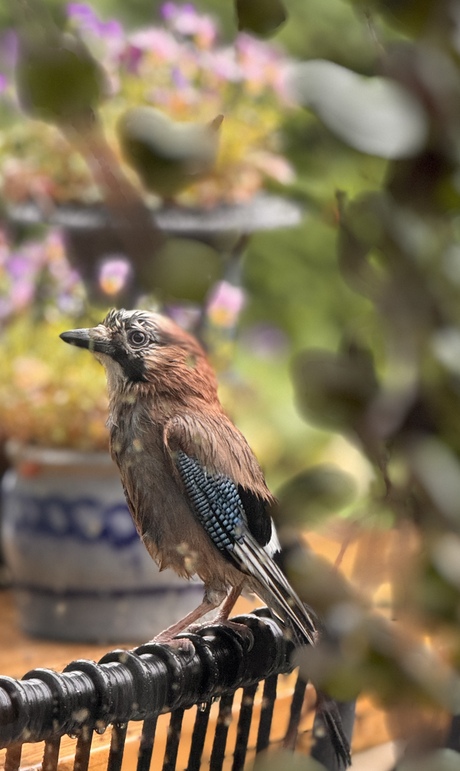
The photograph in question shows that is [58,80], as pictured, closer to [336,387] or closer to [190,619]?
[336,387]

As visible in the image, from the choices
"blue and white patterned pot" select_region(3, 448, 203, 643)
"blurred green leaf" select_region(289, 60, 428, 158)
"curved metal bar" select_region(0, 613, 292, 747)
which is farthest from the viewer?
"blue and white patterned pot" select_region(3, 448, 203, 643)

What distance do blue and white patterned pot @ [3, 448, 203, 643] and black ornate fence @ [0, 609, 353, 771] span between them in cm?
8

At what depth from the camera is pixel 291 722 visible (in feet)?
1.20

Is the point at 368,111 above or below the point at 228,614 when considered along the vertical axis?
above

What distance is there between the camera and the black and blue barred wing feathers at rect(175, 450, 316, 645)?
32 cm

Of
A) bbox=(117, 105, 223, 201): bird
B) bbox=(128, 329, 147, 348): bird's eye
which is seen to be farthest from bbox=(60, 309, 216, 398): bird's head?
bbox=(117, 105, 223, 201): bird

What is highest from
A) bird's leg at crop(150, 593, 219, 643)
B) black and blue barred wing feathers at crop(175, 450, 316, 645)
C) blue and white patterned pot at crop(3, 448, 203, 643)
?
black and blue barred wing feathers at crop(175, 450, 316, 645)

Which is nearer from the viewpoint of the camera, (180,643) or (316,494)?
(316,494)

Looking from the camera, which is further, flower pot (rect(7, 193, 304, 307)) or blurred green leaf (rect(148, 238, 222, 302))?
flower pot (rect(7, 193, 304, 307))

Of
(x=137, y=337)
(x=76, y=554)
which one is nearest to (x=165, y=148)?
(x=137, y=337)

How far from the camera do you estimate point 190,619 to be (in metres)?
0.36

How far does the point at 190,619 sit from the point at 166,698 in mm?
36

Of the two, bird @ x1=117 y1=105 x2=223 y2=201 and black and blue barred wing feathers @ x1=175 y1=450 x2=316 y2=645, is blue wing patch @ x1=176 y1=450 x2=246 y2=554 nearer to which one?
black and blue barred wing feathers @ x1=175 y1=450 x2=316 y2=645

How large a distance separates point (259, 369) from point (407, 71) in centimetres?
15
